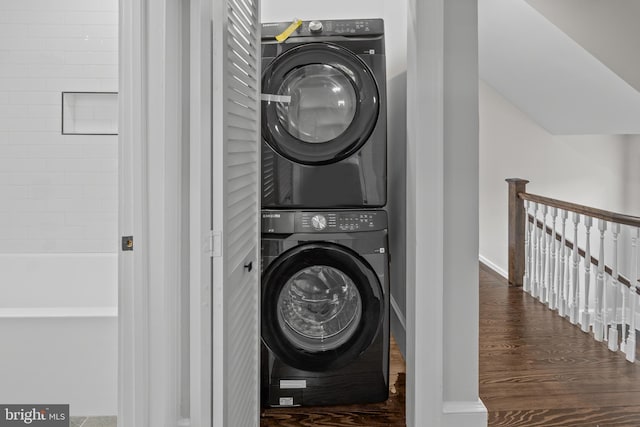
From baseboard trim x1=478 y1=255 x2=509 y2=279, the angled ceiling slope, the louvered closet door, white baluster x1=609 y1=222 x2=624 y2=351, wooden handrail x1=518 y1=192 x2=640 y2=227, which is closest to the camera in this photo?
the louvered closet door

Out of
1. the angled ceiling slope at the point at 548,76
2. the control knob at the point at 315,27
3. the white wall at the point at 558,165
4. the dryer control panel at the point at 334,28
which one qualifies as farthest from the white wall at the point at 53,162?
the white wall at the point at 558,165

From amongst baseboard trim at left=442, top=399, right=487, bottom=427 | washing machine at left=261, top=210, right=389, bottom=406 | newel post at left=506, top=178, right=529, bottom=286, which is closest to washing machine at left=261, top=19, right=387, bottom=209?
washing machine at left=261, top=210, right=389, bottom=406

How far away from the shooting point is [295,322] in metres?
2.63

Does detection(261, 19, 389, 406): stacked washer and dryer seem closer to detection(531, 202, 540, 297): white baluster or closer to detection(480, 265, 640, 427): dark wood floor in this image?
detection(480, 265, 640, 427): dark wood floor

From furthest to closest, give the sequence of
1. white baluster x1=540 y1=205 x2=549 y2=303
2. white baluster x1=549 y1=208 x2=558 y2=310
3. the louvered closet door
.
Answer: white baluster x1=540 y1=205 x2=549 y2=303 < white baluster x1=549 y1=208 x2=558 y2=310 < the louvered closet door

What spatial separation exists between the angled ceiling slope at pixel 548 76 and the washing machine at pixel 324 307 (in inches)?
87.8

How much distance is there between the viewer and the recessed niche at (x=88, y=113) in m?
3.51

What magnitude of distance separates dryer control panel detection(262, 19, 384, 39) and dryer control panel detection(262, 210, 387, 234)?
32.2 inches

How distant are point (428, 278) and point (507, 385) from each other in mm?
1095

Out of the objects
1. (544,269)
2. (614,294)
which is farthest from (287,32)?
(544,269)

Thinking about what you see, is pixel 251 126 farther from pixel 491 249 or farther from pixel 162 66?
pixel 491 249

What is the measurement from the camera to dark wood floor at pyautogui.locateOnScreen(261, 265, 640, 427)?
8.27 feet

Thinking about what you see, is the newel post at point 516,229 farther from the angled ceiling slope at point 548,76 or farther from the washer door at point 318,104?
the washer door at point 318,104

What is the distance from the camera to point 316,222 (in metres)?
2.57
